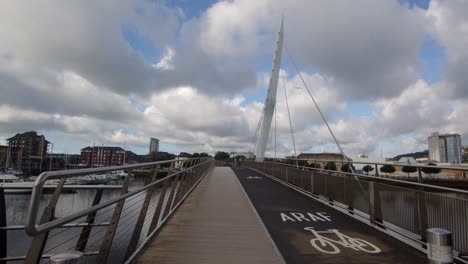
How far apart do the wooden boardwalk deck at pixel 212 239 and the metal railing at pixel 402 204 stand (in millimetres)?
2235

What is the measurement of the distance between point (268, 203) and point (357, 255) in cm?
532

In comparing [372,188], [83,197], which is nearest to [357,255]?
[372,188]

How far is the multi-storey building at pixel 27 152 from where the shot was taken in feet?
175

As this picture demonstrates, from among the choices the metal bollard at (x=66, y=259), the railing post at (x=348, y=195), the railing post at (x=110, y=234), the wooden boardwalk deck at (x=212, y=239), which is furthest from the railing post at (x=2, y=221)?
the railing post at (x=348, y=195)

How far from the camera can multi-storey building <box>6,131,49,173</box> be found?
5334 cm

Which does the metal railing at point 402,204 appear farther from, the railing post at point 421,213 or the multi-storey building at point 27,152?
the multi-storey building at point 27,152

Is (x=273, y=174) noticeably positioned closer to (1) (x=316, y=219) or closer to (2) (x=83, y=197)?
(2) (x=83, y=197)

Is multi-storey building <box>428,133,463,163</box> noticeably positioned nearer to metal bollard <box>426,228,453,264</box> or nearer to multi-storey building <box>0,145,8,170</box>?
metal bollard <box>426,228,453,264</box>

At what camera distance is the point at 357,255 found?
5.12 m

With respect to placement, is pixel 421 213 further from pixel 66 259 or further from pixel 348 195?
pixel 66 259

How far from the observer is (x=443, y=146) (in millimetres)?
66750

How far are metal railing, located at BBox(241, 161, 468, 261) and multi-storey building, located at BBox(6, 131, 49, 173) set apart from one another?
164 ft

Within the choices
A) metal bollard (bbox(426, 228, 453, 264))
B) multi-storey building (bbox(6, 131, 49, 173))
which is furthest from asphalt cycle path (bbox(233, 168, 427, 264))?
multi-storey building (bbox(6, 131, 49, 173))

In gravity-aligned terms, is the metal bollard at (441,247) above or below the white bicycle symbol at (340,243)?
above
